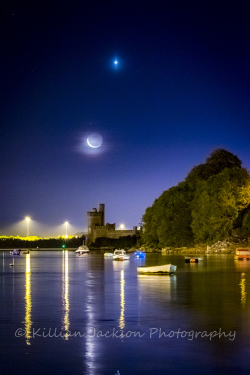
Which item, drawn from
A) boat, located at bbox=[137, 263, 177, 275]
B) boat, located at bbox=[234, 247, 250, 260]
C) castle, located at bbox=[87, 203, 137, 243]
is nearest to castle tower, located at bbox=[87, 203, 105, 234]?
castle, located at bbox=[87, 203, 137, 243]

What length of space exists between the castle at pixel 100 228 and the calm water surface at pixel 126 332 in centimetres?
15102

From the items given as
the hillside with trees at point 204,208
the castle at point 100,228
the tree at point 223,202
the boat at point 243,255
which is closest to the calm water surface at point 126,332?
the boat at point 243,255

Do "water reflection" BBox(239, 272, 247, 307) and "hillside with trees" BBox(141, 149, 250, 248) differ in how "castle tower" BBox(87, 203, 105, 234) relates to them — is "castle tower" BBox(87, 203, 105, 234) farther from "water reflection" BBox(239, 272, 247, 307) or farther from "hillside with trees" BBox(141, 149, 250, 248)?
"water reflection" BBox(239, 272, 247, 307)

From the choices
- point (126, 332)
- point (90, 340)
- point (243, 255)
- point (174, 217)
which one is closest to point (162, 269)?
point (126, 332)

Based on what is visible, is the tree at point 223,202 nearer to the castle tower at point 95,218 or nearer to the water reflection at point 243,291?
the water reflection at point 243,291

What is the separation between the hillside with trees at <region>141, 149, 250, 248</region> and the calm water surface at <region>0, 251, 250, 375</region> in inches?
2753

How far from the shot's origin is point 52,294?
30953 mm

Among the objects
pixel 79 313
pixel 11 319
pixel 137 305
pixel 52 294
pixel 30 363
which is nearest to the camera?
pixel 30 363

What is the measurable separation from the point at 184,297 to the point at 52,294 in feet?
22.5

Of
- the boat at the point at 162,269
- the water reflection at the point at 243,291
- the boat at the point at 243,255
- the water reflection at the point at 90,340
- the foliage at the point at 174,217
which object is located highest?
the foliage at the point at 174,217

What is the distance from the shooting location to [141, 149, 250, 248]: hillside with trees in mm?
101188

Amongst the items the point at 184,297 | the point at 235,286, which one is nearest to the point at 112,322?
the point at 184,297

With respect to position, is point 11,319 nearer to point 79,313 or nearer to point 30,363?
point 79,313

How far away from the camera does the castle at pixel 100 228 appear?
183 metres
